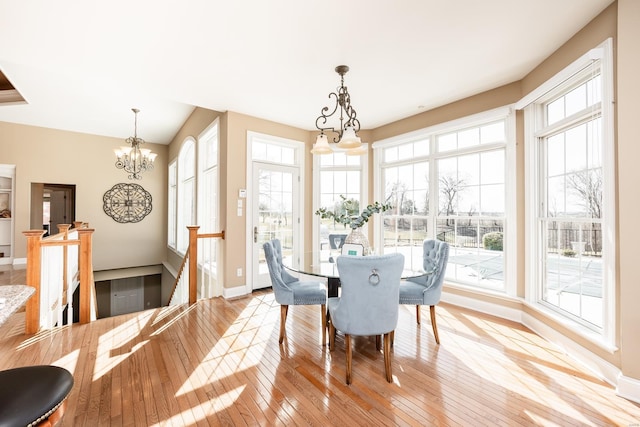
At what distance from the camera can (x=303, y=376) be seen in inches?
85.8

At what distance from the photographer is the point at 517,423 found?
5.59 ft

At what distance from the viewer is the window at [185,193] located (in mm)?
6093

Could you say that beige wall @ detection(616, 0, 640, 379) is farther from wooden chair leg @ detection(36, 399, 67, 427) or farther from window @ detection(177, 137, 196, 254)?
window @ detection(177, 137, 196, 254)

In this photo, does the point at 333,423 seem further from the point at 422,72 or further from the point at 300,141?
the point at 300,141

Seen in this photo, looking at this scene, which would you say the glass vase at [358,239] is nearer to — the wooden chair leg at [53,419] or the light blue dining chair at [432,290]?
the light blue dining chair at [432,290]

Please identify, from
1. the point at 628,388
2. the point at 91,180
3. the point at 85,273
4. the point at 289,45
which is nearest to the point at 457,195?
the point at 628,388

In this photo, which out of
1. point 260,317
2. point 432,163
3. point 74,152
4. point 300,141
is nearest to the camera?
point 260,317

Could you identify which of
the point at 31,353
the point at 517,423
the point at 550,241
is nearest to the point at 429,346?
the point at 517,423

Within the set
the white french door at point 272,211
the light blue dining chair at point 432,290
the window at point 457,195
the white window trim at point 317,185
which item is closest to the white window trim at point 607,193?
the window at point 457,195

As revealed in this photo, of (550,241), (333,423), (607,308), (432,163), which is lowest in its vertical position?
(333,423)

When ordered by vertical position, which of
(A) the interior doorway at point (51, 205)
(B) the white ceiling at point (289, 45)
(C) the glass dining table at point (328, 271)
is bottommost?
(C) the glass dining table at point (328, 271)

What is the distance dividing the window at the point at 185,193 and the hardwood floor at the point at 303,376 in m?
3.33

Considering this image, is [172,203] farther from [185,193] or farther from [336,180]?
[336,180]

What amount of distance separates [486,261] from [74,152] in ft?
27.6
